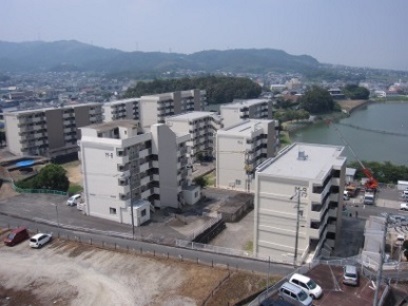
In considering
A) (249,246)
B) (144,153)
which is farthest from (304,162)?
(144,153)

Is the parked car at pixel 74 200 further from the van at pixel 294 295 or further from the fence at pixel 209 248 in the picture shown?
the van at pixel 294 295

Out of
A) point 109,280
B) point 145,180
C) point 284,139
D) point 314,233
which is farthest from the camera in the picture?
point 284,139

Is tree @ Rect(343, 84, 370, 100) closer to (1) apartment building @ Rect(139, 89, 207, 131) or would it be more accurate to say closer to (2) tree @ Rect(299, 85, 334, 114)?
(2) tree @ Rect(299, 85, 334, 114)

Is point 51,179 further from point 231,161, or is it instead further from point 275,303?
point 275,303

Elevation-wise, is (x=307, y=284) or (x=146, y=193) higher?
(x=307, y=284)

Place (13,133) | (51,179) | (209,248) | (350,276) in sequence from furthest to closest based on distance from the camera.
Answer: (13,133) < (51,179) < (209,248) < (350,276)

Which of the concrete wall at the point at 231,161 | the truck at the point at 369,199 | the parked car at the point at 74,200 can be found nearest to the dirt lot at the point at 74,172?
the parked car at the point at 74,200
